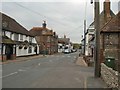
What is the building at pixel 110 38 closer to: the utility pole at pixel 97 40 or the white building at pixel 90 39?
the white building at pixel 90 39

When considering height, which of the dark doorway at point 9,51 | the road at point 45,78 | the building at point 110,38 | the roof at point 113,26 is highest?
the roof at point 113,26

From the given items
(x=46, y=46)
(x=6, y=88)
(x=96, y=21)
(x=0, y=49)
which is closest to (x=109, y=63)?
(x=96, y=21)

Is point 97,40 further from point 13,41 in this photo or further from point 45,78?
point 13,41

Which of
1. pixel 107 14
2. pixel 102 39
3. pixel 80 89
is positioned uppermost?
pixel 107 14

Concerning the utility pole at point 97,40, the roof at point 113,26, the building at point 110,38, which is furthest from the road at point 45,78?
the roof at point 113,26

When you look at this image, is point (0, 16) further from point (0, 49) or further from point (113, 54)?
point (113, 54)

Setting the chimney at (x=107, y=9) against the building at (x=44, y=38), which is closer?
the chimney at (x=107, y=9)

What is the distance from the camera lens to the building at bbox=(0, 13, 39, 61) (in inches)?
1519

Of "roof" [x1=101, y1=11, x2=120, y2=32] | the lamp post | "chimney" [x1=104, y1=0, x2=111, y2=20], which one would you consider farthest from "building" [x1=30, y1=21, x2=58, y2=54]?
the lamp post

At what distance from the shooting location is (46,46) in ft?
283

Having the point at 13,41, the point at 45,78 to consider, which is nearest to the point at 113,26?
the point at 13,41

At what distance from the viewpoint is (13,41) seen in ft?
140

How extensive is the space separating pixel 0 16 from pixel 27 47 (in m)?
12.9

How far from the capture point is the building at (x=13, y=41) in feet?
127
